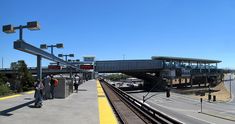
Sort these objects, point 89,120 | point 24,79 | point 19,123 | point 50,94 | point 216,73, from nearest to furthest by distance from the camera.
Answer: point 19,123, point 89,120, point 50,94, point 24,79, point 216,73

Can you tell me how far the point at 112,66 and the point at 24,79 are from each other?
55.0 meters

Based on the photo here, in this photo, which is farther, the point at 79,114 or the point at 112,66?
the point at 112,66

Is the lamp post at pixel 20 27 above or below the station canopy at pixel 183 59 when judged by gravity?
below

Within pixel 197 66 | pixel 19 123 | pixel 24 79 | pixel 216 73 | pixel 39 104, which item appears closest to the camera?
pixel 19 123

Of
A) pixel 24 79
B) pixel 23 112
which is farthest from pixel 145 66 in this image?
pixel 23 112

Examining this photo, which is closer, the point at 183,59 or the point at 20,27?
the point at 20,27

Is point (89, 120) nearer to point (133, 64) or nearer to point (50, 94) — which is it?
point (50, 94)

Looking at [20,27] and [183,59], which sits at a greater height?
[183,59]

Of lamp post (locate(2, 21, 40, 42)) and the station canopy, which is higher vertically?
the station canopy

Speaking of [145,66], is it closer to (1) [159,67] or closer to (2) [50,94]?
(1) [159,67]

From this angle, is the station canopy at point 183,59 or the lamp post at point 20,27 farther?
the station canopy at point 183,59

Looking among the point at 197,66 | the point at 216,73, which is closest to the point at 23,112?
the point at 197,66

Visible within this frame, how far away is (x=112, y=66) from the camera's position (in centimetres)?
11794

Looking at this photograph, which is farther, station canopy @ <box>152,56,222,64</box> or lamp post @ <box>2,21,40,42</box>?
station canopy @ <box>152,56,222,64</box>
